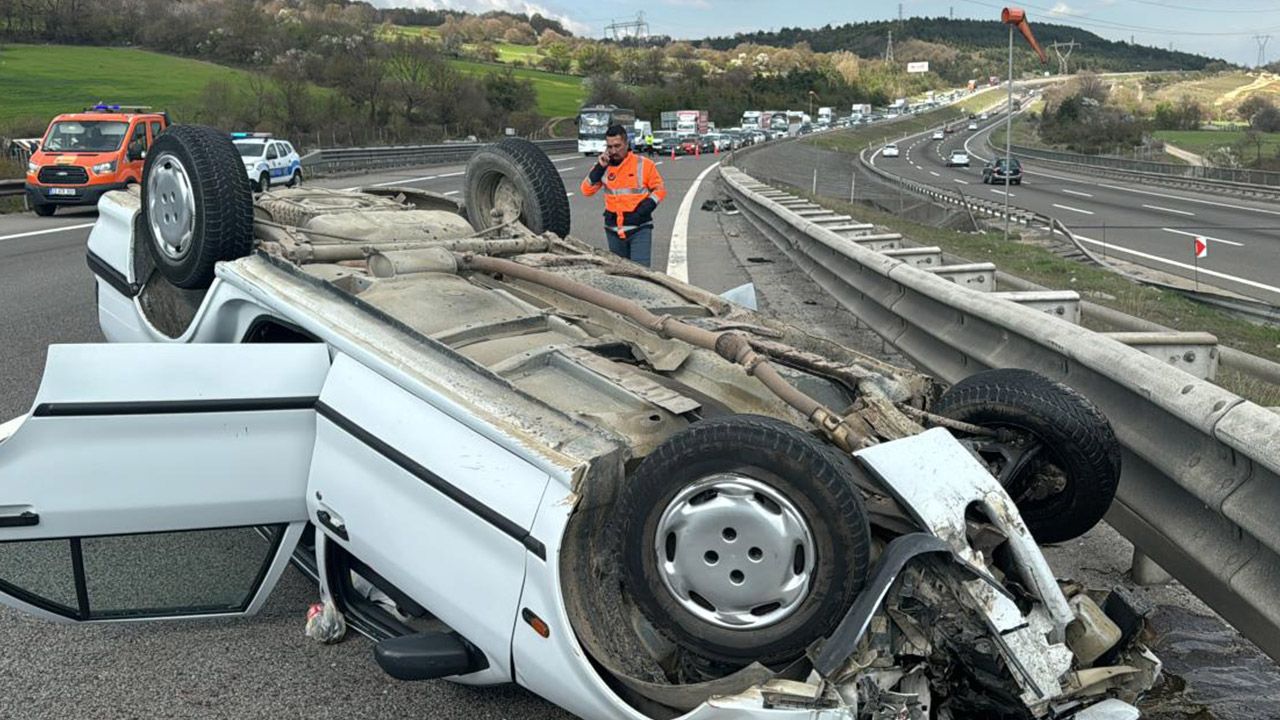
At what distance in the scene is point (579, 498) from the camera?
98.8 inches

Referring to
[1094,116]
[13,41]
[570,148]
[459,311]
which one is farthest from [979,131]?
[459,311]

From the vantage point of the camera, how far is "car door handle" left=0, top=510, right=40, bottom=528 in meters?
2.90

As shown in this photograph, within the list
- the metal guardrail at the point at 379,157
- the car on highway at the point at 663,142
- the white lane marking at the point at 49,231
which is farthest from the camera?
the car on highway at the point at 663,142

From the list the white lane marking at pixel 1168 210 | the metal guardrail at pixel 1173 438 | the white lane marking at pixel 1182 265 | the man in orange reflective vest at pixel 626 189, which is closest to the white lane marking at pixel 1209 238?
the white lane marking at pixel 1182 265

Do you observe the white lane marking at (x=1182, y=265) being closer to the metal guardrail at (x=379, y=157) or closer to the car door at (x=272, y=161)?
the metal guardrail at (x=379, y=157)

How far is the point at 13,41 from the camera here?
5731cm

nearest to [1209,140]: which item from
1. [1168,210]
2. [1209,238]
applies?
[1168,210]

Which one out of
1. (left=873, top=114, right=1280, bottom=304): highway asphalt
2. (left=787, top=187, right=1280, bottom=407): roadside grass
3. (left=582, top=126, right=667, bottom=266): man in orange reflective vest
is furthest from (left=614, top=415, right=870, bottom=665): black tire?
(left=873, top=114, right=1280, bottom=304): highway asphalt

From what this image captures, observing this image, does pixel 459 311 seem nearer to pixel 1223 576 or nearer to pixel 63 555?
pixel 63 555

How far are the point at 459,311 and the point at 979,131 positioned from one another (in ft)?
412

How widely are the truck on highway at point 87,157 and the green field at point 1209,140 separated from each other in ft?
174

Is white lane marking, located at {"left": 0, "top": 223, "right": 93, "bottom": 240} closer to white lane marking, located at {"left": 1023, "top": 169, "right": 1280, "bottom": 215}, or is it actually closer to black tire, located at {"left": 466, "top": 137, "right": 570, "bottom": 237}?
black tire, located at {"left": 466, "top": 137, "right": 570, "bottom": 237}

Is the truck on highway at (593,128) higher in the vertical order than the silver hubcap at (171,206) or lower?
higher

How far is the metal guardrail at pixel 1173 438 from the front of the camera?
2.46 metres
